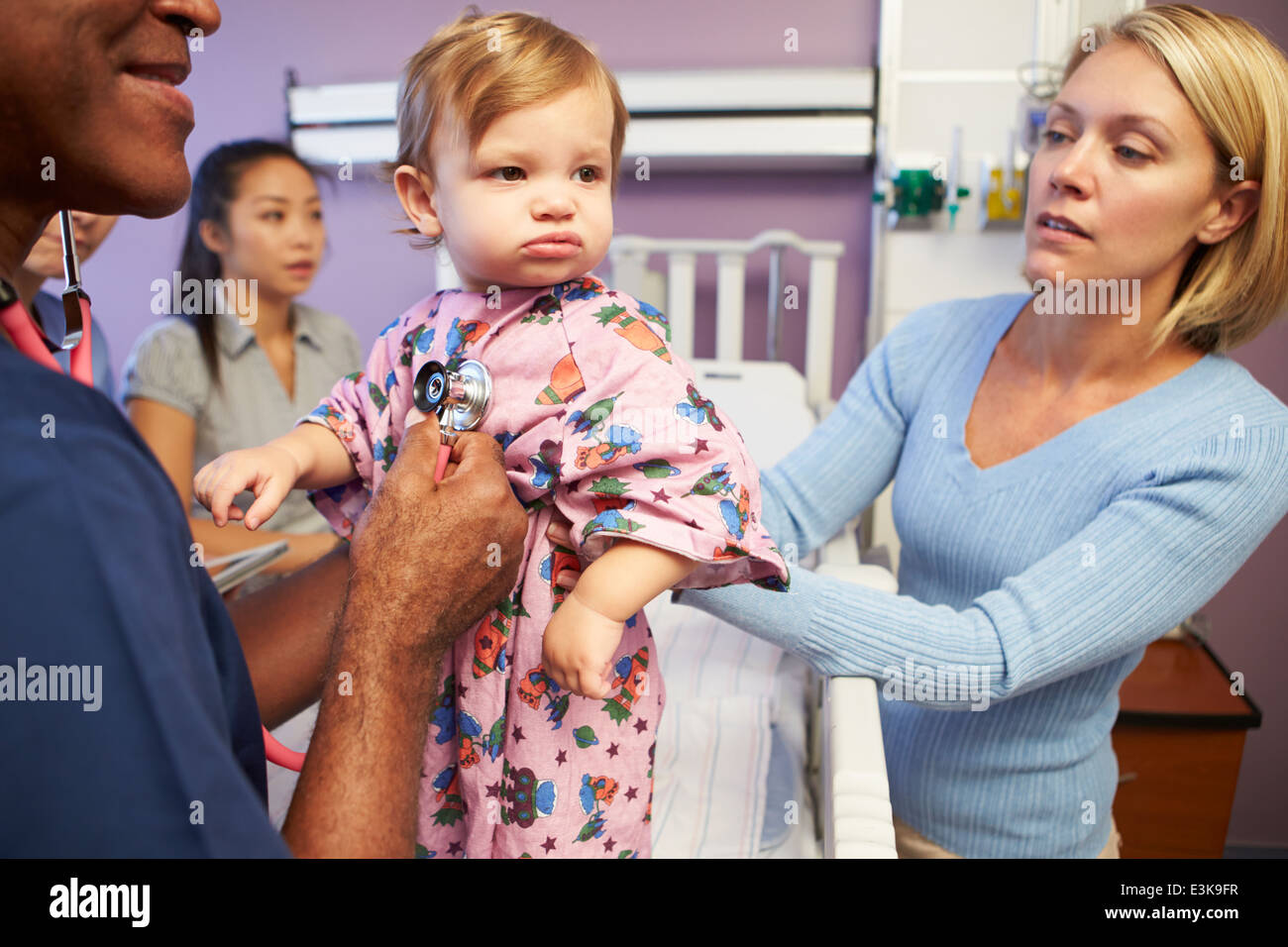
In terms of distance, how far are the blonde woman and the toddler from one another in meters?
0.24

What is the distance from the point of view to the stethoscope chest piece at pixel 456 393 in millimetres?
821

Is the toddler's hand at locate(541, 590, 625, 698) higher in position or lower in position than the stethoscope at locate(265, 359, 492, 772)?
lower

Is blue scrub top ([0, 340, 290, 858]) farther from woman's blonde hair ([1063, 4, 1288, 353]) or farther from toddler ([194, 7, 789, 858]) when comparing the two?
woman's blonde hair ([1063, 4, 1288, 353])

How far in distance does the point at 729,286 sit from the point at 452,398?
1.47 meters

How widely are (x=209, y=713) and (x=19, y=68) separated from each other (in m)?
0.40

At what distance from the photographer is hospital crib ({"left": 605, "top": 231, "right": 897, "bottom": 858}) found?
0.91 meters

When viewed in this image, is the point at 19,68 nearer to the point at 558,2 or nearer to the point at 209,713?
the point at 209,713

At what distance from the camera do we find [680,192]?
2307 mm

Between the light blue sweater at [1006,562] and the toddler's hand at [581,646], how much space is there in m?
0.32

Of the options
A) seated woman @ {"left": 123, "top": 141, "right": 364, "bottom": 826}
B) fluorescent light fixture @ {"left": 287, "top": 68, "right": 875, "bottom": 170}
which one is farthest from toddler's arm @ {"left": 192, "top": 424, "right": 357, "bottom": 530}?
fluorescent light fixture @ {"left": 287, "top": 68, "right": 875, "bottom": 170}

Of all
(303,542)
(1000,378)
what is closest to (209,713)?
(1000,378)

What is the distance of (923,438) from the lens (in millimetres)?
1311

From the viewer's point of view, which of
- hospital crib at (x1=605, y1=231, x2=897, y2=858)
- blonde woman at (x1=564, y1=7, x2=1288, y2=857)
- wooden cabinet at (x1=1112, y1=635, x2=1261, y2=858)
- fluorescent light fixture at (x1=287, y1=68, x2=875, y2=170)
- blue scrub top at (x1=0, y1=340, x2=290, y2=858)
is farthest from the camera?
fluorescent light fixture at (x1=287, y1=68, x2=875, y2=170)

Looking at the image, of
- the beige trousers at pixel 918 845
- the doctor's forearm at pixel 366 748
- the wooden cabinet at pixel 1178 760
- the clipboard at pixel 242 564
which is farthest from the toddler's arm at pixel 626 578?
the wooden cabinet at pixel 1178 760
